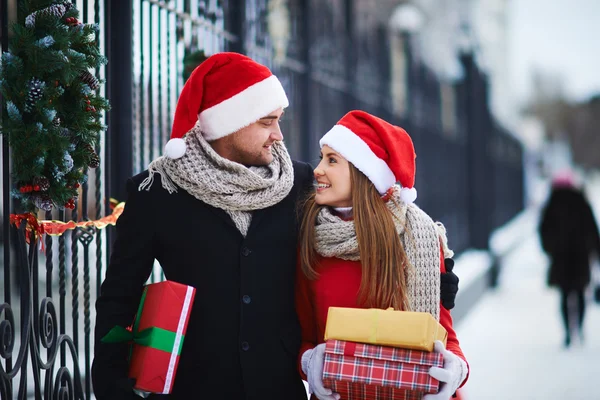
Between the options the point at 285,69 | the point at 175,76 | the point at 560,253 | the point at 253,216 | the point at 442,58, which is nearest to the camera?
the point at 253,216

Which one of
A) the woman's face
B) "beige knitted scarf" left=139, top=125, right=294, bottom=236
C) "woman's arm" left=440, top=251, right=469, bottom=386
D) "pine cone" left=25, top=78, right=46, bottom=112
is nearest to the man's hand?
"woman's arm" left=440, top=251, right=469, bottom=386

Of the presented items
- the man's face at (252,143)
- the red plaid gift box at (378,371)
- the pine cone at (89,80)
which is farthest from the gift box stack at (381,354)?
the pine cone at (89,80)

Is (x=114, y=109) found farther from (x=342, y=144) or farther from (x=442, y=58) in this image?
(x=442, y=58)

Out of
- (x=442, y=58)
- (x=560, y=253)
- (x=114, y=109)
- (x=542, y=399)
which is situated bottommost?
(x=542, y=399)

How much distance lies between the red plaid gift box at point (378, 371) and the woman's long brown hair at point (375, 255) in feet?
1.16

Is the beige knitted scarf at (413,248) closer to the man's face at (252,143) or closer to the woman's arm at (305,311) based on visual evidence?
the woman's arm at (305,311)

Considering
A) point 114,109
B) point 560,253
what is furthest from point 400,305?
point 560,253

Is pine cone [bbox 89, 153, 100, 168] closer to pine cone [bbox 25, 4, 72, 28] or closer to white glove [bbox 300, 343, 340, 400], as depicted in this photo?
pine cone [bbox 25, 4, 72, 28]

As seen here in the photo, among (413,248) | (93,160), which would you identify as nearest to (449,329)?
(413,248)

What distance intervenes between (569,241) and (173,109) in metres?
5.40

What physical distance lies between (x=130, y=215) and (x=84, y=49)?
0.63 m

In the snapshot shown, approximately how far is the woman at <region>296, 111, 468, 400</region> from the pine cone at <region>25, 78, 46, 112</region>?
1016 millimetres

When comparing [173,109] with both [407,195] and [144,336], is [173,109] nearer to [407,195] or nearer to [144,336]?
[407,195]

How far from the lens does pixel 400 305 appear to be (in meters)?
2.83
